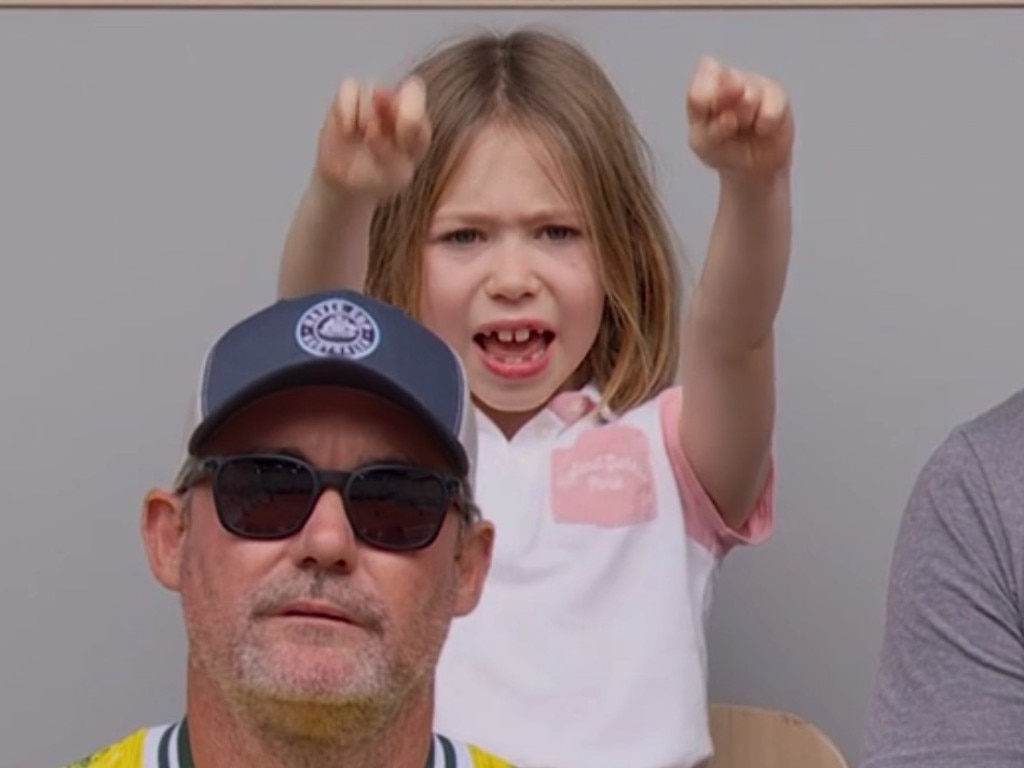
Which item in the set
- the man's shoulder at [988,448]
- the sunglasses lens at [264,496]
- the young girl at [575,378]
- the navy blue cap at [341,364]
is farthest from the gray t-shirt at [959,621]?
the sunglasses lens at [264,496]

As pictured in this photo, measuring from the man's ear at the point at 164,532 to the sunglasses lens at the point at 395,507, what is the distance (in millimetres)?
123

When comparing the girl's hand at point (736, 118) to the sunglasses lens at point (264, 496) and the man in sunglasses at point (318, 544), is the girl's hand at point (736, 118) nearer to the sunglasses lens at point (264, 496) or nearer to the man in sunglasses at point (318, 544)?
the man in sunglasses at point (318, 544)

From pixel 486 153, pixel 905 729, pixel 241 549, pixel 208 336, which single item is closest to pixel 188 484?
pixel 241 549

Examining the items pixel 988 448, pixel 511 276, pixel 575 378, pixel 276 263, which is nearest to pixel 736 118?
pixel 988 448

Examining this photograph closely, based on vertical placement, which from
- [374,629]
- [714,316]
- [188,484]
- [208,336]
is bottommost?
[374,629]

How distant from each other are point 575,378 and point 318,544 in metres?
0.73

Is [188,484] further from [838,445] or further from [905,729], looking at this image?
[838,445]

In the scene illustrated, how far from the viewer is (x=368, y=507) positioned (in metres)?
1.20

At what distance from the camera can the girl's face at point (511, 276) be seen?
1.80 metres

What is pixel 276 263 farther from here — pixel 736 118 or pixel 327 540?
pixel 327 540

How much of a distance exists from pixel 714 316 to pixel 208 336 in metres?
0.61

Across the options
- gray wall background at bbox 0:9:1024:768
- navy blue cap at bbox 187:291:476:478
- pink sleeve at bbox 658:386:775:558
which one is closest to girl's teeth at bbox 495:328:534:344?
pink sleeve at bbox 658:386:775:558

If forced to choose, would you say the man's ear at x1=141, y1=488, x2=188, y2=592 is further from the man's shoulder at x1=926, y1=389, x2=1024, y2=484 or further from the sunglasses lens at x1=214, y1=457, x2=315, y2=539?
the man's shoulder at x1=926, y1=389, x2=1024, y2=484

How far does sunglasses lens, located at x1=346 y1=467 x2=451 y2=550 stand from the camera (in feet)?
3.91
